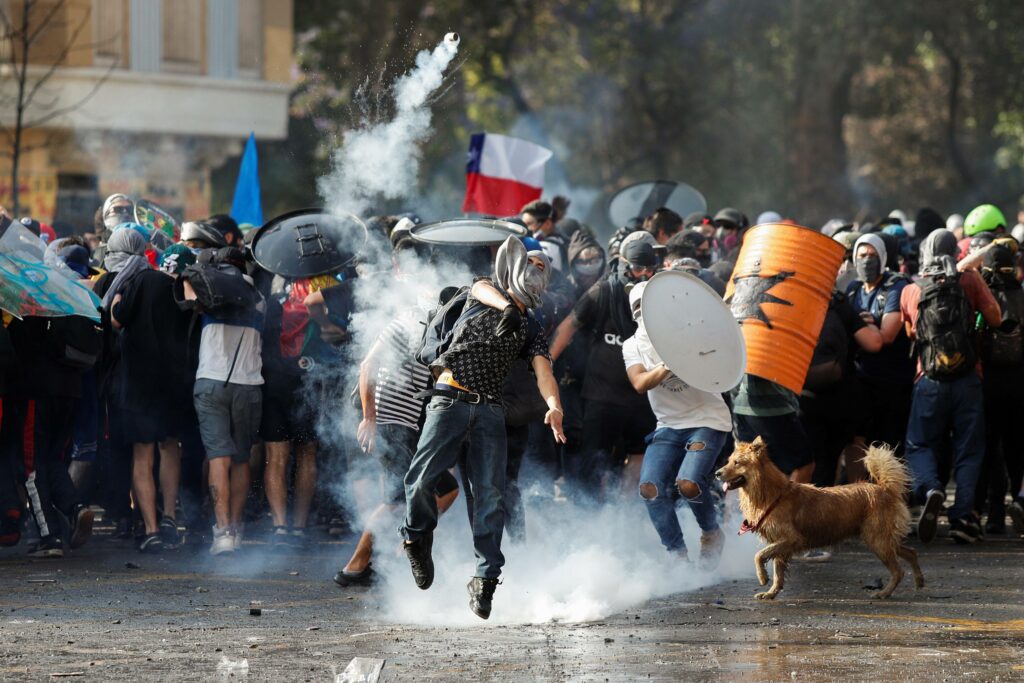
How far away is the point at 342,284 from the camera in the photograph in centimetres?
935

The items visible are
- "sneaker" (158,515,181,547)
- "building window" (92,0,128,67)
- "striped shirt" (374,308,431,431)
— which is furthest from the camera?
"building window" (92,0,128,67)

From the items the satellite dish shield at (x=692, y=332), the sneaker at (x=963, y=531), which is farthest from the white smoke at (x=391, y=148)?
the sneaker at (x=963, y=531)

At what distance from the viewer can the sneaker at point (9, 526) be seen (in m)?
9.28

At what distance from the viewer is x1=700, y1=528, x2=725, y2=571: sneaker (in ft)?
28.4

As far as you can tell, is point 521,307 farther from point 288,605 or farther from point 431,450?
point 288,605

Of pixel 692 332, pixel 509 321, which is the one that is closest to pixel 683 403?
pixel 692 332

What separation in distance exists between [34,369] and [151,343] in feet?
2.16

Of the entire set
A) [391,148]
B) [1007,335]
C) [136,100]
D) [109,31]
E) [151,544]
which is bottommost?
[151,544]

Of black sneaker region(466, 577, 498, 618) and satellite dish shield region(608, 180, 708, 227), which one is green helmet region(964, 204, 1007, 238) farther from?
black sneaker region(466, 577, 498, 618)

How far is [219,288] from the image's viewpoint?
355 inches

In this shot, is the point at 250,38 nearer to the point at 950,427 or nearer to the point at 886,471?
the point at 950,427

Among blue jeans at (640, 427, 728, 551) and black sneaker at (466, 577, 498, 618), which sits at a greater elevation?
blue jeans at (640, 427, 728, 551)

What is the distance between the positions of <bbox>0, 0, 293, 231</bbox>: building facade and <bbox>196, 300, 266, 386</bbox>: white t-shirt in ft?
50.5

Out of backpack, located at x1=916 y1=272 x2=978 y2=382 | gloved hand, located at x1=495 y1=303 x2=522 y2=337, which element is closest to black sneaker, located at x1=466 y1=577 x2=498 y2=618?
gloved hand, located at x1=495 y1=303 x2=522 y2=337
